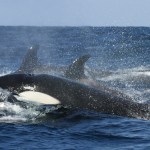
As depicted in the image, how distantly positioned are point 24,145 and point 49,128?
58.1 inches

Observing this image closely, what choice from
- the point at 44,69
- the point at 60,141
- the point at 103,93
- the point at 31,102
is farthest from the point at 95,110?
the point at 44,69

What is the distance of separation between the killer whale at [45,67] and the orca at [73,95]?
9.59 feet

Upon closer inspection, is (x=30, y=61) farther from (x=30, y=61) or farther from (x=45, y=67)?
(x=45, y=67)

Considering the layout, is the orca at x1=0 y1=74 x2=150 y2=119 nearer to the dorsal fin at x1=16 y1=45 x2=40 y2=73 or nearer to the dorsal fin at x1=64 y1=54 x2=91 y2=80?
the dorsal fin at x1=64 y1=54 x2=91 y2=80

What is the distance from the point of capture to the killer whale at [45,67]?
16.9 m

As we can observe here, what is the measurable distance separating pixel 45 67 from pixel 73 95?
10.7m

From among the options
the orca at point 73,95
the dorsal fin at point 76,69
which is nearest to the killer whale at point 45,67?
the dorsal fin at point 76,69

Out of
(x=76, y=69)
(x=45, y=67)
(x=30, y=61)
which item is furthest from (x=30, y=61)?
(x=76, y=69)

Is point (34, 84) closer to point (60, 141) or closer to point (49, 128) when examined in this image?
point (49, 128)

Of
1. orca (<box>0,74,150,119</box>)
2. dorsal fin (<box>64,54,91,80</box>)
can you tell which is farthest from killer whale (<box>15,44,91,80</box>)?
orca (<box>0,74,150,119</box>)

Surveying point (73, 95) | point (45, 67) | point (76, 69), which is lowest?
point (73, 95)

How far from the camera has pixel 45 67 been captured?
24281mm

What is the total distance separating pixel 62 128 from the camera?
38.5ft

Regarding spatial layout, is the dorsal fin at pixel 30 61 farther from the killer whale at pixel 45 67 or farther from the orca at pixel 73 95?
the orca at pixel 73 95
